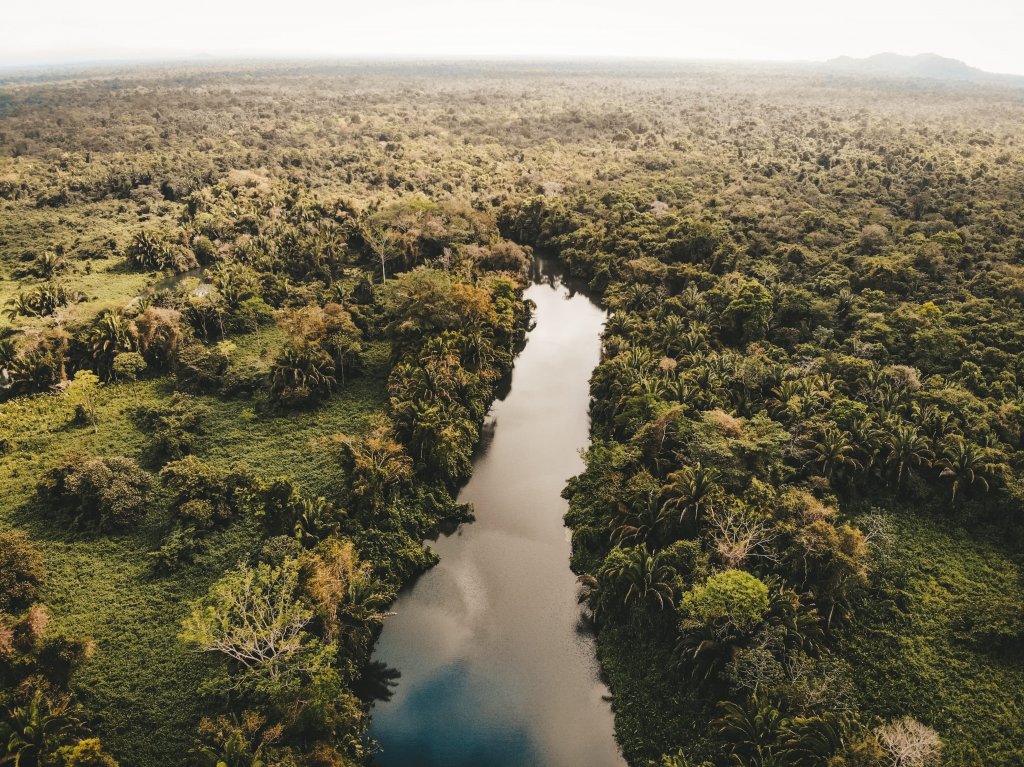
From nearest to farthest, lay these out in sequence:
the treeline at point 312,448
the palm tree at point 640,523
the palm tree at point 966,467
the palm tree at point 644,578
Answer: the treeline at point 312,448, the palm tree at point 644,578, the palm tree at point 640,523, the palm tree at point 966,467

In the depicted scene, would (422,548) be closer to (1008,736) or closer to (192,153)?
(1008,736)

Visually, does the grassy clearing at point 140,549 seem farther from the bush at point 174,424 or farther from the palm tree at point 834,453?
the palm tree at point 834,453

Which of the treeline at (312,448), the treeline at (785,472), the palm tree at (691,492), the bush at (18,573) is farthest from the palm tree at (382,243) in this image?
the palm tree at (691,492)

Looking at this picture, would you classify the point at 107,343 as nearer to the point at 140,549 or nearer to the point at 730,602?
the point at 140,549

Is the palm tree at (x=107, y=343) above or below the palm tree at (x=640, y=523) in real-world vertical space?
above

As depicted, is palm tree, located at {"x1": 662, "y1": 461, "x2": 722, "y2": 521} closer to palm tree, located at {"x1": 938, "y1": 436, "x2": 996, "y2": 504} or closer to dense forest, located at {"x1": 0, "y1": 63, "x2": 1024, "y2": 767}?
dense forest, located at {"x1": 0, "y1": 63, "x2": 1024, "y2": 767}

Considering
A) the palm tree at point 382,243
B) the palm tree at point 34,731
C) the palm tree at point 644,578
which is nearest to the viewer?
the palm tree at point 34,731
